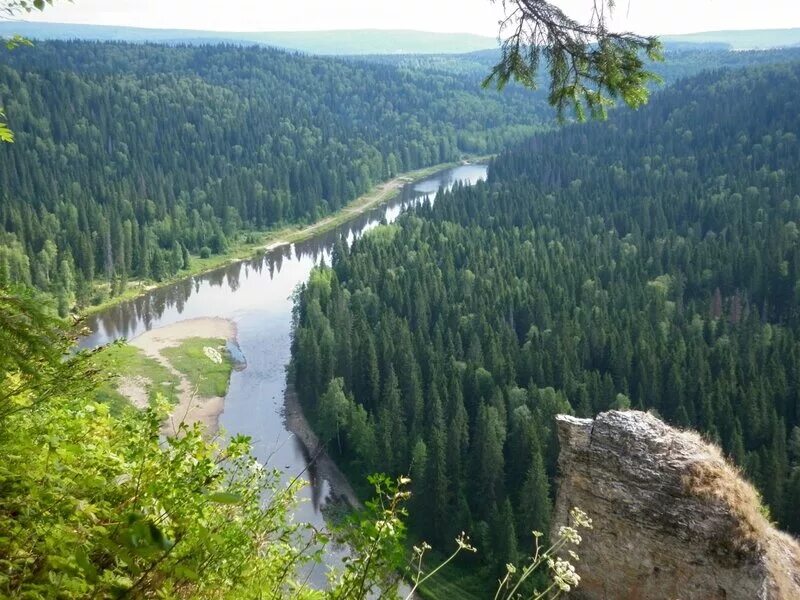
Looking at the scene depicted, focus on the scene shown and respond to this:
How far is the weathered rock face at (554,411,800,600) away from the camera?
1227 cm

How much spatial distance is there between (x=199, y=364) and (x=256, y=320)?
22.2 m

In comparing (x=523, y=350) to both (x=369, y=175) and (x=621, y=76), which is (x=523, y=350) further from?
(x=369, y=175)

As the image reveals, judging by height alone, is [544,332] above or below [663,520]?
below

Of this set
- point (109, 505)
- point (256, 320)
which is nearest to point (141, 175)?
point (256, 320)

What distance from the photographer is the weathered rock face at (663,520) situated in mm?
12273

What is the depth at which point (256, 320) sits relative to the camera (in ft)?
288

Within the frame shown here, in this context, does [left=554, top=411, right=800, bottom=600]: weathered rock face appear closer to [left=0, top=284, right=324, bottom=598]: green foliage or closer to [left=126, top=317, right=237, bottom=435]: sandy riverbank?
[left=0, top=284, right=324, bottom=598]: green foliage

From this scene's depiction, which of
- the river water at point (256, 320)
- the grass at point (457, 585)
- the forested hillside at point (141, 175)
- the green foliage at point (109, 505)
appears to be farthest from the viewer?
the forested hillside at point (141, 175)

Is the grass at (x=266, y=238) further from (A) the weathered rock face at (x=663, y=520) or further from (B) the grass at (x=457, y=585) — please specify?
(A) the weathered rock face at (x=663, y=520)

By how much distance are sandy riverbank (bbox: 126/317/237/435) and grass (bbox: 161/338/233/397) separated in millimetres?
673

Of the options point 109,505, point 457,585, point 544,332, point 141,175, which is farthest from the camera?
point 141,175

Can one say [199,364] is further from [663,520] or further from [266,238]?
[266,238]

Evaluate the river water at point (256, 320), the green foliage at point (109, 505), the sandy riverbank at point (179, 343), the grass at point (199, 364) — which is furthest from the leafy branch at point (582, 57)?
the grass at point (199, 364)

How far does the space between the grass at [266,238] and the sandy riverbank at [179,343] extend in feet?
25.4
